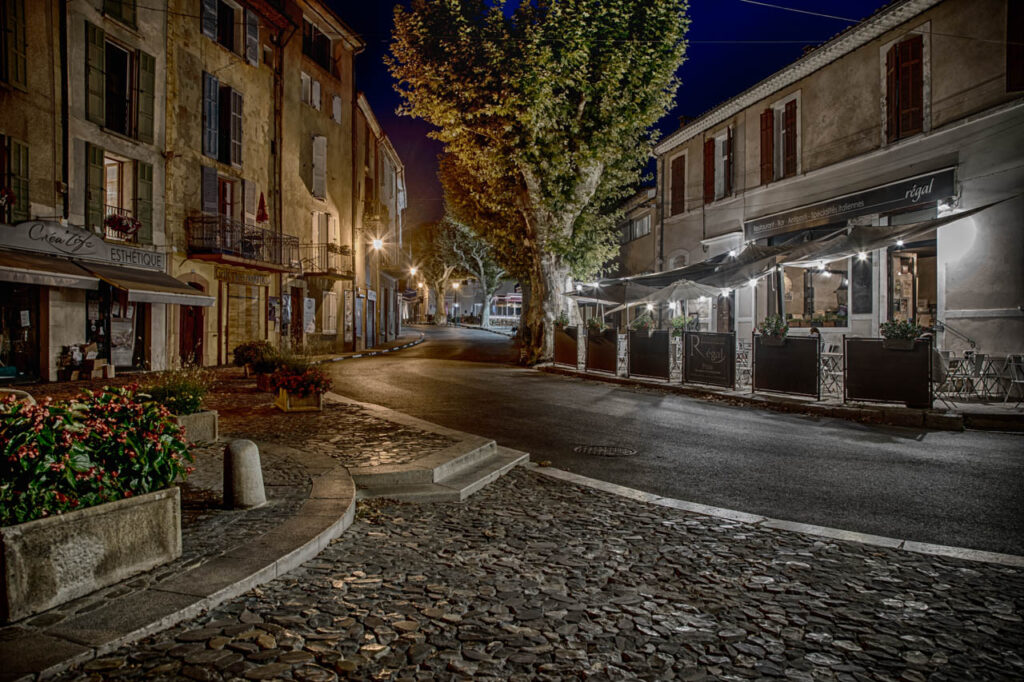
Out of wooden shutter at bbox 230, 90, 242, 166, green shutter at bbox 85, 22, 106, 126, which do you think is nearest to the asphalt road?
green shutter at bbox 85, 22, 106, 126

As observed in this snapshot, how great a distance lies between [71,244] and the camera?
15094mm

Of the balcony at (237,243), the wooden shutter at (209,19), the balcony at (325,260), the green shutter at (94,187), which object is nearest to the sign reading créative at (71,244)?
the green shutter at (94,187)

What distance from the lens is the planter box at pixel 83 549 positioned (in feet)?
9.55

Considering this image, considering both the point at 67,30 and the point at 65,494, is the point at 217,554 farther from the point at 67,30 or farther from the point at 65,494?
the point at 67,30

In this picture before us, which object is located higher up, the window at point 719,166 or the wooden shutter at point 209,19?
the wooden shutter at point 209,19

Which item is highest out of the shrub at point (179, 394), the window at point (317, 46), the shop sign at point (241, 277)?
Answer: the window at point (317, 46)

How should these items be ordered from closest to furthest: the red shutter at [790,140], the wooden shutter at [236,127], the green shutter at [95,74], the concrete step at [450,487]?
the concrete step at [450,487] < the green shutter at [95,74] < the red shutter at [790,140] < the wooden shutter at [236,127]

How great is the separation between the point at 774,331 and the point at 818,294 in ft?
Answer: 22.4

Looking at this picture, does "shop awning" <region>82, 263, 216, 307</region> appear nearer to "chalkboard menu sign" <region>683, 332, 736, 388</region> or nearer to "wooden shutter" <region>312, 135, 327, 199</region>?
"wooden shutter" <region>312, 135, 327, 199</region>

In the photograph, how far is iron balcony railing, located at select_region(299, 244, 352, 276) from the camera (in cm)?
2612

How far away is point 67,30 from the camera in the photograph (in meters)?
14.9

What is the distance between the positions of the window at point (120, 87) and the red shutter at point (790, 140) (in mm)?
19388

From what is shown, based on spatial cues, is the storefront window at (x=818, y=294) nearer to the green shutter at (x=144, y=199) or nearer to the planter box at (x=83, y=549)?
the planter box at (x=83, y=549)

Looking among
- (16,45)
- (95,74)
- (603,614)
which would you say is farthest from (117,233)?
(603,614)
